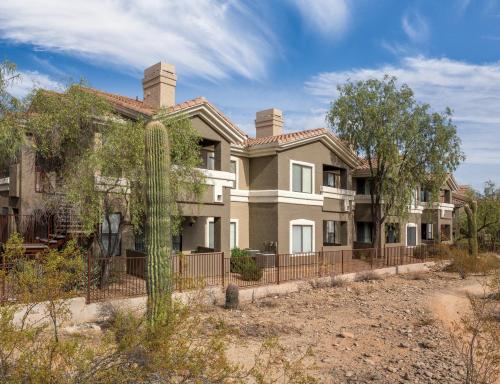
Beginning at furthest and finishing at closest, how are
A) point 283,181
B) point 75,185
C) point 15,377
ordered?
point 283,181
point 75,185
point 15,377

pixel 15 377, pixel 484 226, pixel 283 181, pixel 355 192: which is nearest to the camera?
pixel 15 377

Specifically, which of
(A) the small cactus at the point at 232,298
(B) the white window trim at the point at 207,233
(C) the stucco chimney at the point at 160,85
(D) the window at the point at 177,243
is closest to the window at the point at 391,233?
(B) the white window trim at the point at 207,233

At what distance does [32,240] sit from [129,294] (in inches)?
214

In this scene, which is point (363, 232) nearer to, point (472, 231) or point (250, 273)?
point (472, 231)

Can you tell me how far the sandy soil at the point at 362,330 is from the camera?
9.70 meters

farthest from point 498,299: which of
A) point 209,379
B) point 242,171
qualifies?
point 209,379

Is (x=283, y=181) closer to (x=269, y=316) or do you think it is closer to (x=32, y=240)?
(x=269, y=316)

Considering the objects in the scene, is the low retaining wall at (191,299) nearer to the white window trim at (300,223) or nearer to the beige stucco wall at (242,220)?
the white window trim at (300,223)

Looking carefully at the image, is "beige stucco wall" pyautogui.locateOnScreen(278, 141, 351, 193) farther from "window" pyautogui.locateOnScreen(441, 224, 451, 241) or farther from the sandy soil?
"window" pyautogui.locateOnScreen(441, 224, 451, 241)

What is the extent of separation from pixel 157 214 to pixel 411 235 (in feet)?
90.9

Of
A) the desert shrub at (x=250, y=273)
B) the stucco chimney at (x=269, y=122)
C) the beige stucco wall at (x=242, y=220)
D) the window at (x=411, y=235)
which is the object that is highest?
the stucco chimney at (x=269, y=122)

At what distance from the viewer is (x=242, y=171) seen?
2386 centimetres

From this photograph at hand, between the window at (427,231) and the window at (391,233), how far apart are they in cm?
779

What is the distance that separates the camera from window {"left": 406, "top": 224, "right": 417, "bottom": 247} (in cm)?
3338
